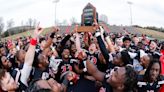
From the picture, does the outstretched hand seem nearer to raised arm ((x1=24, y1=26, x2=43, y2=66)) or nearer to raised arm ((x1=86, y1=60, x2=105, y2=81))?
raised arm ((x1=24, y1=26, x2=43, y2=66))

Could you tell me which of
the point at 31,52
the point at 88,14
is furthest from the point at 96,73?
the point at 88,14

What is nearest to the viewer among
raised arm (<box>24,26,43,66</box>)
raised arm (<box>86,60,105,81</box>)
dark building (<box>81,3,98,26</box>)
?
raised arm (<box>86,60,105,81</box>)

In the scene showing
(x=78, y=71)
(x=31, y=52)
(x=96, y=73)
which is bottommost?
(x=78, y=71)

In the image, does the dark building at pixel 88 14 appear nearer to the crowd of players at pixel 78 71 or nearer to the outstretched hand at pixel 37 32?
the crowd of players at pixel 78 71

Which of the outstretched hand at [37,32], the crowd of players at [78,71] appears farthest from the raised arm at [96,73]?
the outstretched hand at [37,32]

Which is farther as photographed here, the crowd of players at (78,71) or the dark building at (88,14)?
the dark building at (88,14)

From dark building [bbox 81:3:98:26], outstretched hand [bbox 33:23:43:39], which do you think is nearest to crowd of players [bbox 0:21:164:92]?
outstretched hand [bbox 33:23:43:39]

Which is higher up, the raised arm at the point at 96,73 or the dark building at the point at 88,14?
the raised arm at the point at 96,73

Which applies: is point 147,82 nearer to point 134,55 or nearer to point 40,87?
point 134,55

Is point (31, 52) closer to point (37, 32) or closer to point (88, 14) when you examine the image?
point (37, 32)

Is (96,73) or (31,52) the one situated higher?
(31,52)

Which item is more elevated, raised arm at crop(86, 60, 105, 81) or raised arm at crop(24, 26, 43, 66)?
raised arm at crop(24, 26, 43, 66)

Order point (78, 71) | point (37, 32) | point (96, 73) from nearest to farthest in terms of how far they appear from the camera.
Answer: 1. point (96, 73)
2. point (37, 32)
3. point (78, 71)

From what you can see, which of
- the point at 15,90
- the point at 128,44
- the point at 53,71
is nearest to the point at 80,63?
the point at 53,71
